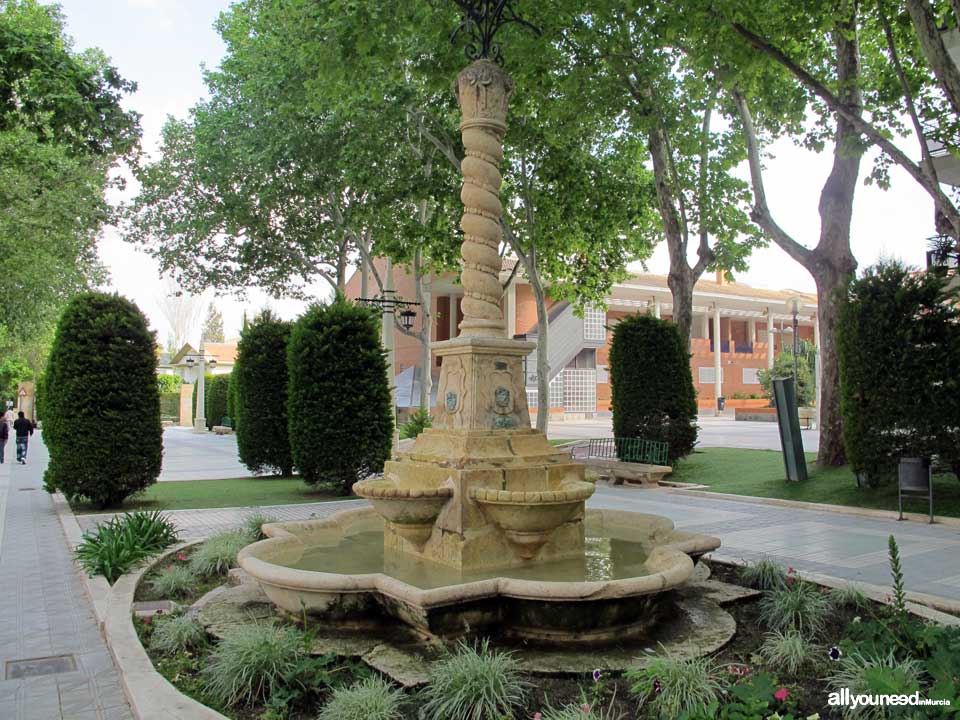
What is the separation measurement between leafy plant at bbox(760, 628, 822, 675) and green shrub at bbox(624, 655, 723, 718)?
1.84 feet

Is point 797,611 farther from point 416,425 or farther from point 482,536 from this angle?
point 416,425

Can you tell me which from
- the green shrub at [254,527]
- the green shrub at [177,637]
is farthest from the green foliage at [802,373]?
the green shrub at [177,637]

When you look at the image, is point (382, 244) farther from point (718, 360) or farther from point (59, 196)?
point (718, 360)

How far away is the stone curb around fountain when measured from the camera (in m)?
3.65

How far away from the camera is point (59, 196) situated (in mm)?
22422

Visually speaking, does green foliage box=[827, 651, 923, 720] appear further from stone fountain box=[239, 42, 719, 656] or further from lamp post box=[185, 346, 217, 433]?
lamp post box=[185, 346, 217, 433]

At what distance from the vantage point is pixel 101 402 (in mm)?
11398

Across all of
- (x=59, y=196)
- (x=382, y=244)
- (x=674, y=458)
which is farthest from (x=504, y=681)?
(x=59, y=196)

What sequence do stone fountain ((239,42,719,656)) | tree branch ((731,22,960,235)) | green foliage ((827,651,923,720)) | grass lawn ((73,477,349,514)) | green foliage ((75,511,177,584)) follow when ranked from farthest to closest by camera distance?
grass lawn ((73,477,349,514)) → tree branch ((731,22,960,235)) → green foliage ((75,511,177,584)) → stone fountain ((239,42,719,656)) → green foliage ((827,651,923,720))

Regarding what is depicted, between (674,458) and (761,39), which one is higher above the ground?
(761,39)

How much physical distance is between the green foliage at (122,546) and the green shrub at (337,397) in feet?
18.4

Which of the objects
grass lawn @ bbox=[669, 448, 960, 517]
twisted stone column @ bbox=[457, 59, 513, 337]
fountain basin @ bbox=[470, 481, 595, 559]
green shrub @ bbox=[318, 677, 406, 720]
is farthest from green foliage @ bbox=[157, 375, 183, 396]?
green shrub @ bbox=[318, 677, 406, 720]

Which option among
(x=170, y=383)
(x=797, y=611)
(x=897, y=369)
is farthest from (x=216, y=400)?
(x=797, y=611)

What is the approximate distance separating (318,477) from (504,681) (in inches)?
404
